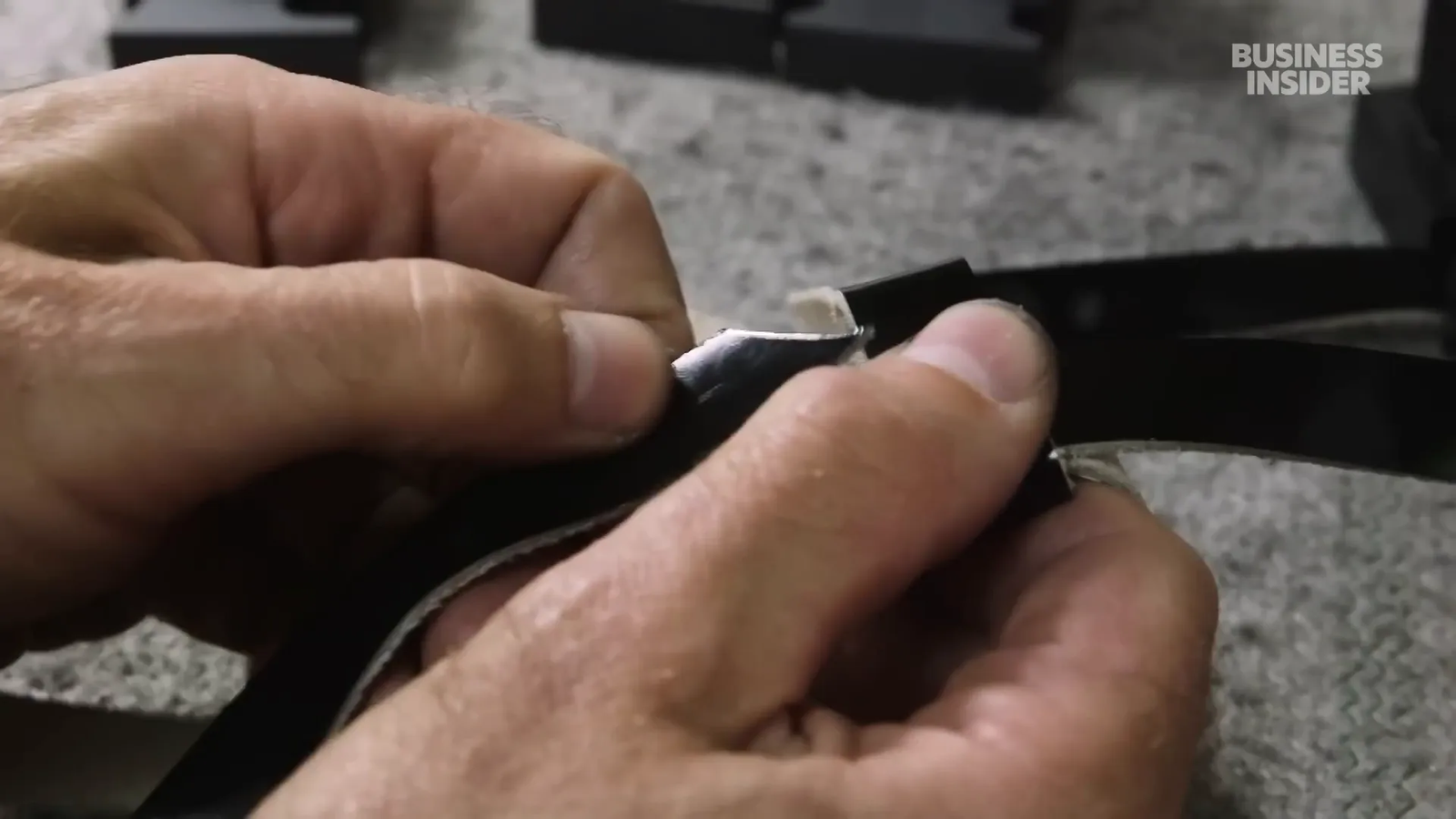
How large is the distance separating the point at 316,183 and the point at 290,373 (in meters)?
0.10

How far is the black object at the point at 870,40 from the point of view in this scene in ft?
1.96

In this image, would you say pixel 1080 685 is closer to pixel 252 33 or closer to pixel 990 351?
pixel 990 351

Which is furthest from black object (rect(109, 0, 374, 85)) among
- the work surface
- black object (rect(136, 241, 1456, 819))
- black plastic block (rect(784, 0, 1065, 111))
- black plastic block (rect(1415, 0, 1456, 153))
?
black plastic block (rect(1415, 0, 1456, 153))

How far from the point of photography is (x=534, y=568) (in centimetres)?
28

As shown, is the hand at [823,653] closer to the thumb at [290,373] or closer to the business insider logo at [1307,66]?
the thumb at [290,373]

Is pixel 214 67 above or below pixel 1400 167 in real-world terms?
above

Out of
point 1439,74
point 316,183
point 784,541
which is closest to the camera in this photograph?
point 784,541

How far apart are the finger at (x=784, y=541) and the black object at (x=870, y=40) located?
347 millimetres

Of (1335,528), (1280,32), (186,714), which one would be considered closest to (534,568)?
(186,714)

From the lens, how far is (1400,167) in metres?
0.55

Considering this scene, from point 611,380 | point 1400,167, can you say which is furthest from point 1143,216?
point 611,380

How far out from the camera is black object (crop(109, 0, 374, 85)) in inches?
23.1

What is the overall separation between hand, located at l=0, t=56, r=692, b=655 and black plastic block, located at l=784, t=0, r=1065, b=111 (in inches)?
9.8

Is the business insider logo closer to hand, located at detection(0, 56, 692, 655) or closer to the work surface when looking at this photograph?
the work surface
